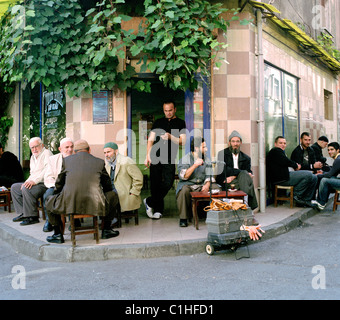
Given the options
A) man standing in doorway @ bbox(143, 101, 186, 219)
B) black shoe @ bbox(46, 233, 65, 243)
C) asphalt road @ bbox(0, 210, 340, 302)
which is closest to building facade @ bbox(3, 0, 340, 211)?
man standing in doorway @ bbox(143, 101, 186, 219)

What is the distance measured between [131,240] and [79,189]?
1.12m

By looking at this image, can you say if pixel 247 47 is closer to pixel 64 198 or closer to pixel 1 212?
pixel 64 198

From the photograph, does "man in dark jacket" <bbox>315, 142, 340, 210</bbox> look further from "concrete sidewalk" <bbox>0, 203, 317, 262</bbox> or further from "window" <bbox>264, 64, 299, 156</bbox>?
"window" <bbox>264, 64, 299, 156</bbox>

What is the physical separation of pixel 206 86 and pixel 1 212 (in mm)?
5462

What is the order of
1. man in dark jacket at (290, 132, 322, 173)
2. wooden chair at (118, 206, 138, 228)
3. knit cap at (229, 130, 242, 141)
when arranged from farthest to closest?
man in dark jacket at (290, 132, 322, 173), knit cap at (229, 130, 242, 141), wooden chair at (118, 206, 138, 228)

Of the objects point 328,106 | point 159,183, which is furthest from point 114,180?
point 328,106

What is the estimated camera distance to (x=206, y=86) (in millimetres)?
7570

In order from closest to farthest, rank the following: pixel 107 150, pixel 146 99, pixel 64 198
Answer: pixel 64 198
pixel 107 150
pixel 146 99

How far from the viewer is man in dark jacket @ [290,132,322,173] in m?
9.34

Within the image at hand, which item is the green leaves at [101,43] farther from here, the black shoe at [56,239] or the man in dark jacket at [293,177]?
the black shoe at [56,239]

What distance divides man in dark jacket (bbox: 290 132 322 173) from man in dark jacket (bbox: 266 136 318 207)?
113cm

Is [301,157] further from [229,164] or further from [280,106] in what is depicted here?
[229,164]

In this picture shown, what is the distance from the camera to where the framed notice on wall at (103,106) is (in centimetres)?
732

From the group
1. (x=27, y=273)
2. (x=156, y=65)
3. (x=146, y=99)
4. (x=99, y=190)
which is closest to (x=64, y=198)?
(x=99, y=190)
